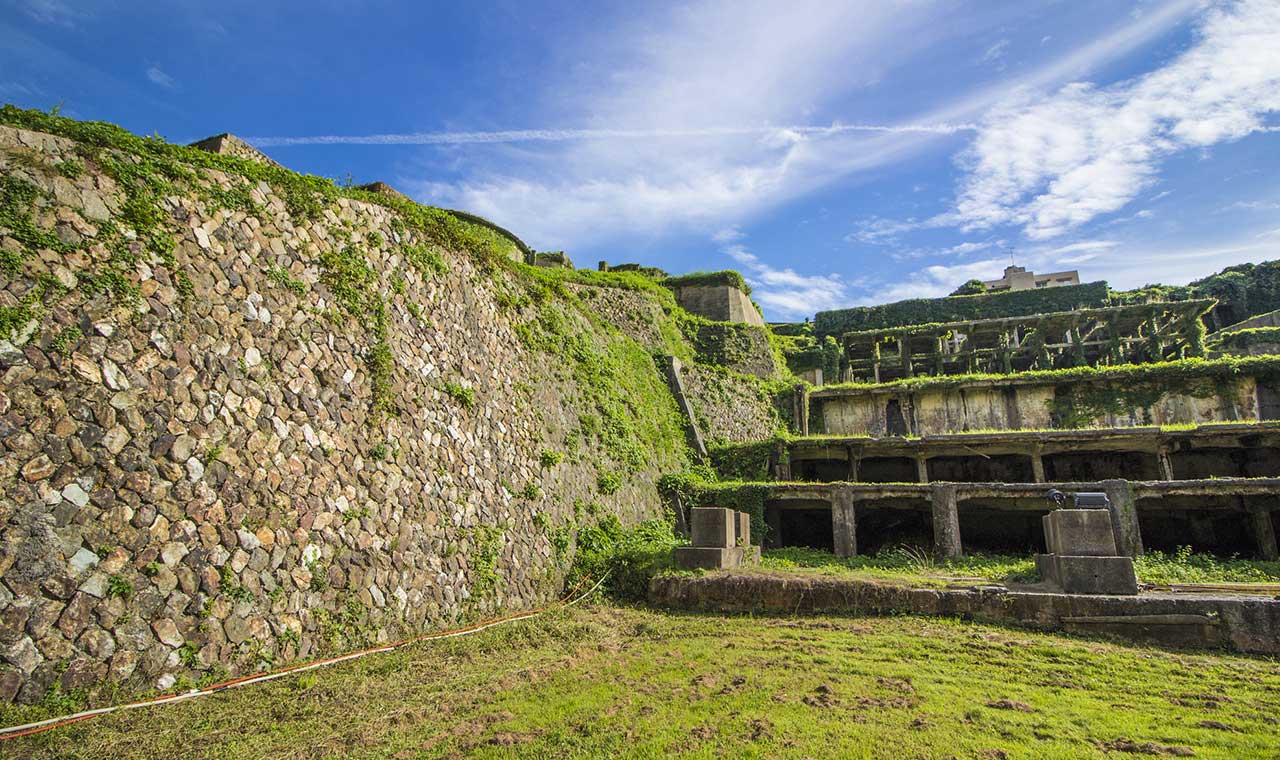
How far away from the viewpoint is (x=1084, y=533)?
1087 cm

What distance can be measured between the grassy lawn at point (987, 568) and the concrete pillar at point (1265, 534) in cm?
227

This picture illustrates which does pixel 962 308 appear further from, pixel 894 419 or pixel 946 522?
pixel 946 522

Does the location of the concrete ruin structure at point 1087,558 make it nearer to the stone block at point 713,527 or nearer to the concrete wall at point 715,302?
Answer: the stone block at point 713,527

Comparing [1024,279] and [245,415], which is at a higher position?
[1024,279]

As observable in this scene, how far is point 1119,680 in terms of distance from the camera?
7555mm

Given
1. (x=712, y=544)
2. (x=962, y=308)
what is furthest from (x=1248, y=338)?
(x=712, y=544)

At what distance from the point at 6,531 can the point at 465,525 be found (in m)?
6.39

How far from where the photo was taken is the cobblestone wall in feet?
22.6

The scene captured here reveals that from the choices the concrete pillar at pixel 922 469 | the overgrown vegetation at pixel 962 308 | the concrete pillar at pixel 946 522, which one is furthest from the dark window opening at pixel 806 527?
the overgrown vegetation at pixel 962 308

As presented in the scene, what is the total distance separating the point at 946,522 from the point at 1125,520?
4.00 m

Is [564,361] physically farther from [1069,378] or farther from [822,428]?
[1069,378]

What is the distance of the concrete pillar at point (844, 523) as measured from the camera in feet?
61.9

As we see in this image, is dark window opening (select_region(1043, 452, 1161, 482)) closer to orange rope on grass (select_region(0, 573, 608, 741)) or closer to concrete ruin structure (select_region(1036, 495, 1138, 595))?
concrete ruin structure (select_region(1036, 495, 1138, 595))

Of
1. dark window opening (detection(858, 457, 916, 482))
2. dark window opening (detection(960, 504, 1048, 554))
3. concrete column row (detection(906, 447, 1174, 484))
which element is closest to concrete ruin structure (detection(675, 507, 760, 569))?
concrete column row (detection(906, 447, 1174, 484))
